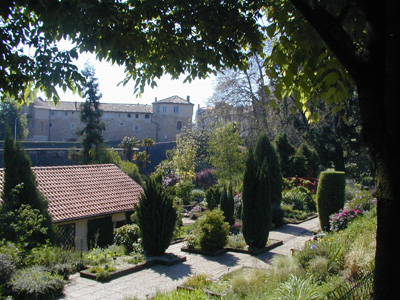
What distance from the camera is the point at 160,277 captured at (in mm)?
10000

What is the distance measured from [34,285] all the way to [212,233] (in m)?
5.85

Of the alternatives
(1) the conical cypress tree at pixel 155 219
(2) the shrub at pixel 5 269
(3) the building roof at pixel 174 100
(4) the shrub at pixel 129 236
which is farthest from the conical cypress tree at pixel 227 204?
(3) the building roof at pixel 174 100

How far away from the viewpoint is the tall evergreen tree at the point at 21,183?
12.3 m

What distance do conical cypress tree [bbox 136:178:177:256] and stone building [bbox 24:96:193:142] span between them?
54796mm

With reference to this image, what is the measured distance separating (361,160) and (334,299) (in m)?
33.9

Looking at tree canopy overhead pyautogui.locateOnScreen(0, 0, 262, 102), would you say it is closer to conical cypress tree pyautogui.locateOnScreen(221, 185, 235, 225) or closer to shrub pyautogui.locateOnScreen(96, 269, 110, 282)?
shrub pyautogui.locateOnScreen(96, 269, 110, 282)

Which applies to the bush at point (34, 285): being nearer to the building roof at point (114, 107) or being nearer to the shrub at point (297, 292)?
the shrub at point (297, 292)

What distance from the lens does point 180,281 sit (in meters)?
9.49

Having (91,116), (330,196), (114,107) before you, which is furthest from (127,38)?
(114,107)

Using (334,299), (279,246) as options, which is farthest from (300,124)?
(334,299)

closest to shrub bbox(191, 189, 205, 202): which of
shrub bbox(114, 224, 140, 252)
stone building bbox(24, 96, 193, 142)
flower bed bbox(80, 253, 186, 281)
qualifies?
shrub bbox(114, 224, 140, 252)

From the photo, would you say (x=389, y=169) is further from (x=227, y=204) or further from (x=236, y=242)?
(x=227, y=204)

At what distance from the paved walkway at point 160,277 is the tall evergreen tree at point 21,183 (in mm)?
3202

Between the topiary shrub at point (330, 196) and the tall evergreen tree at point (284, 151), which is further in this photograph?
the tall evergreen tree at point (284, 151)
